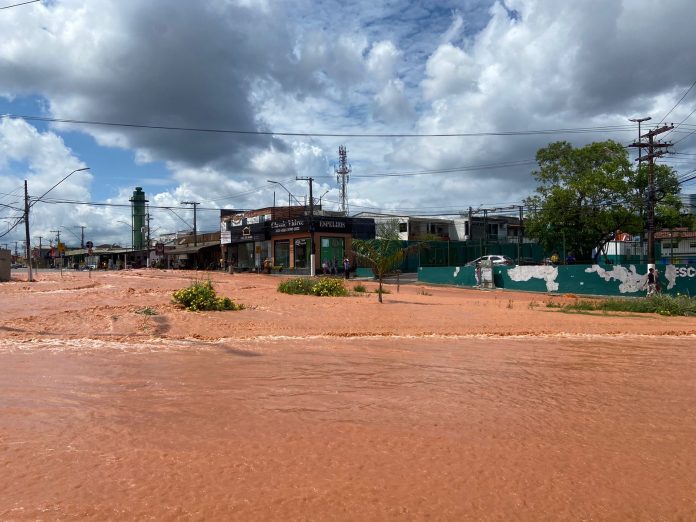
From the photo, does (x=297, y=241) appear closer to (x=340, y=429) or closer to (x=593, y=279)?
(x=593, y=279)

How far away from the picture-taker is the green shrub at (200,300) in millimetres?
18234

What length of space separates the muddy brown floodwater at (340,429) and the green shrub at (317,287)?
11.4 metres

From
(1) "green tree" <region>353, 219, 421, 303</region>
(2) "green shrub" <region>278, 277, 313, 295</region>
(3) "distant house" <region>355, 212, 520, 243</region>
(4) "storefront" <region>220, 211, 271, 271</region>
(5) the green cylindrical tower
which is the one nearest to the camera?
(1) "green tree" <region>353, 219, 421, 303</region>

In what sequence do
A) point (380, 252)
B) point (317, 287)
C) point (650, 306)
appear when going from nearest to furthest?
point (650, 306), point (380, 252), point (317, 287)

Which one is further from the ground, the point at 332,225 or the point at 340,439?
the point at 332,225

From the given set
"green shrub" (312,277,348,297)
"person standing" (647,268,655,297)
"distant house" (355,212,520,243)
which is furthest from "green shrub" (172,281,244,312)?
"distant house" (355,212,520,243)

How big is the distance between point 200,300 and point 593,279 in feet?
65.7

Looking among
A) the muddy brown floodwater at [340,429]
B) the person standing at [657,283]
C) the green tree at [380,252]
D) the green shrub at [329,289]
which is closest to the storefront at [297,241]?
the green shrub at [329,289]

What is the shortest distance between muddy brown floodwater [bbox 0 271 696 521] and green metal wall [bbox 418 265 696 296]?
15.5 m

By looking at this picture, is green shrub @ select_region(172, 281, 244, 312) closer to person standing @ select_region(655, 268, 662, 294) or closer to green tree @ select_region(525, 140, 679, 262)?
person standing @ select_region(655, 268, 662, 294)

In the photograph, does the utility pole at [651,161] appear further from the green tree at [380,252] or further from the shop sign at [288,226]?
the shop sign at [288,226]

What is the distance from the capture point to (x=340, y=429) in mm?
6492

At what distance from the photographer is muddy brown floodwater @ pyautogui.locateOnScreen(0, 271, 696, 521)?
4.65m

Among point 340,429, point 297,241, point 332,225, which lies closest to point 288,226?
point 297,241
